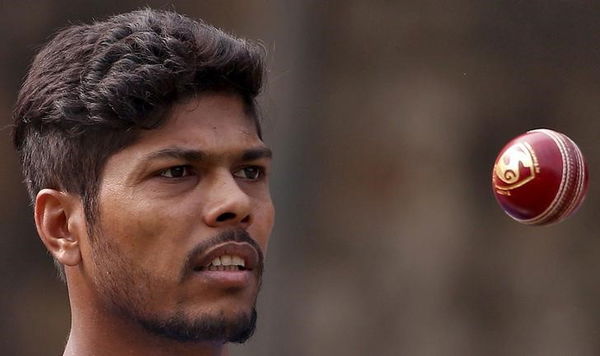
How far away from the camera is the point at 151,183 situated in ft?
19.1

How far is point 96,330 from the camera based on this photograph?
602 centimetres

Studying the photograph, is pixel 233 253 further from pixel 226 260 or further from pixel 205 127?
pixel 205 127

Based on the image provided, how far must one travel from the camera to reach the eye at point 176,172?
582 centimetres

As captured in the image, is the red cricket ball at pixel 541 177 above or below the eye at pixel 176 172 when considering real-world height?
above

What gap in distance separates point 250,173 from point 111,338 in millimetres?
831

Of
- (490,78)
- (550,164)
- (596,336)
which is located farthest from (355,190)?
(550,164)

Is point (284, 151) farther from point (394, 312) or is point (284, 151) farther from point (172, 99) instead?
point (172, 99)

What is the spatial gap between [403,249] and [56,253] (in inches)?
315

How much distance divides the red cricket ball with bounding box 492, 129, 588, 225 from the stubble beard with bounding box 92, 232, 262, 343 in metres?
1.18

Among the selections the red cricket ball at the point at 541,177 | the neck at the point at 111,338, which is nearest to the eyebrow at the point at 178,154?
the neck at the point at 111,338

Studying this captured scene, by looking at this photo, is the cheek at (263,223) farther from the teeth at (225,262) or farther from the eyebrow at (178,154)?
the eyebrow at (178,154)

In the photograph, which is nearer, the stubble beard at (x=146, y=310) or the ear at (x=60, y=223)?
the stubble beard at (x=146, y=310)

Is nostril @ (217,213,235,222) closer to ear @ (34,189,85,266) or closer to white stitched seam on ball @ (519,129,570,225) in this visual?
ear @ (34,189,85,266)

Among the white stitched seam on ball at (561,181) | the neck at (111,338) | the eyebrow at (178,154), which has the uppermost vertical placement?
the white stitched seam on ball at (561,181)
